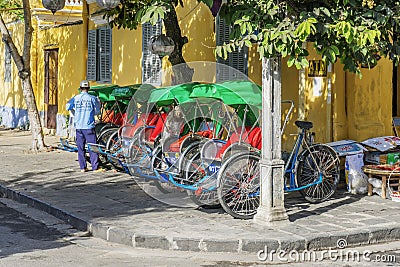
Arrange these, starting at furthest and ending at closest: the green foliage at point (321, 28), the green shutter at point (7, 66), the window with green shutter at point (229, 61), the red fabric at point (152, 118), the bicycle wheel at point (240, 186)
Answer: the green shutter at point (7, 66), the window with green shutter at point (229, 61), the red fabric at point (152, 118), the bicycle wheel at point (240, 186), the green foliage at point (321, 28)

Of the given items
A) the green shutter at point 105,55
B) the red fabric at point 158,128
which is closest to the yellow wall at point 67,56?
the green shutter at point 105,55

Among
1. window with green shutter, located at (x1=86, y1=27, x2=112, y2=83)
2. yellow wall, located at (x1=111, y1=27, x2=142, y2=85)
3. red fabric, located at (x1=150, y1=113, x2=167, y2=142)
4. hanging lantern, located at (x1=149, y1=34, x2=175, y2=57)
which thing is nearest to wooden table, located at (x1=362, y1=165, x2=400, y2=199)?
red fabric, located at (x1=150, y1=113, x2=167, y2=142)

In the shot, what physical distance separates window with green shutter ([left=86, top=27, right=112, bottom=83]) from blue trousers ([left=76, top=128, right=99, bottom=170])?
16.1 ft

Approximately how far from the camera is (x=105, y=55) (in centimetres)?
1841

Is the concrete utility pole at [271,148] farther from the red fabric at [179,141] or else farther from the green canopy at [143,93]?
the green canopy at [143,93]

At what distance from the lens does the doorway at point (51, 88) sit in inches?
867

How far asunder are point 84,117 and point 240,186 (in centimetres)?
504

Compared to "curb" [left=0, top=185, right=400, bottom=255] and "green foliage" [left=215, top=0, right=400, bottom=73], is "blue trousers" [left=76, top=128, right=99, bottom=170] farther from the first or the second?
"green foliage" [left=215, top=0, right=400, bottom=73]

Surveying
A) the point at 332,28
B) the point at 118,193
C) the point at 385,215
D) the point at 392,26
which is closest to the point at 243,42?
the point at 332,28

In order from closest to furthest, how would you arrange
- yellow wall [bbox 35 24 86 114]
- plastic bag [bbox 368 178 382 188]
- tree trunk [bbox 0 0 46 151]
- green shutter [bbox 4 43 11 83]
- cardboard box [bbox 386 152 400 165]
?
plastic bag [bbox 368 178 382 188] < cardboard box [bbox 386 152 400 165] < tree trunk [bbox 0 0 46 151] < yellow wall [bbox 35 24 86 114] < green shutter [bbox 4 43 11 83]

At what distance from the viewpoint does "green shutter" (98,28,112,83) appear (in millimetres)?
18266

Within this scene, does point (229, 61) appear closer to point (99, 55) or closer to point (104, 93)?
point (104, 93)

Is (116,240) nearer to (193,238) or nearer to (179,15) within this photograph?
(193,238)

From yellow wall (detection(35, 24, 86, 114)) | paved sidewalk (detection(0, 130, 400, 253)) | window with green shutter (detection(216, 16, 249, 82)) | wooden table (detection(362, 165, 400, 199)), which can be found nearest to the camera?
paved sidewalk (detection(0, 130, 400, 253))
